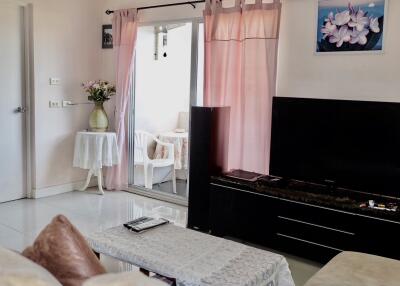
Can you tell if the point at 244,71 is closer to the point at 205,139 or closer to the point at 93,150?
the point at 205,139

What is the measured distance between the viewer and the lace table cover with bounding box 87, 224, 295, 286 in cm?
217

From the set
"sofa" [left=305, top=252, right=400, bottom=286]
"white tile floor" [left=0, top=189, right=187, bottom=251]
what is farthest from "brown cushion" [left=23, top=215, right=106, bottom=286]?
"white tile floor" [left=0, top=189, right=187, bottom=251]


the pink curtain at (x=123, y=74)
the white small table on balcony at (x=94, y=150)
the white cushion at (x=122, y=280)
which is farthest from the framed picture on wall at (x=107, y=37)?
the white cushion at (x=122, y=280)

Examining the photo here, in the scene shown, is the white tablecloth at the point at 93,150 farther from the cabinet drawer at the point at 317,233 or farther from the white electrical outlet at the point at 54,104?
the cabinet drawer at the point at 317,233

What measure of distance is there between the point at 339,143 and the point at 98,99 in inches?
115

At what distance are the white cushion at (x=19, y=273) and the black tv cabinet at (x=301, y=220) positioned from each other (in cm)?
250

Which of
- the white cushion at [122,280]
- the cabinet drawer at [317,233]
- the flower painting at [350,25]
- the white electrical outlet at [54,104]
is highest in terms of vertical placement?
the flower painting at [350,25]

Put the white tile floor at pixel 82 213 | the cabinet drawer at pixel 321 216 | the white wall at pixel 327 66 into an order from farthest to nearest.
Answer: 1. the white tile floor at pixel 82 213
2. the white wall at pixel 327 66
3. the cabinet drawer at pixel 321 216

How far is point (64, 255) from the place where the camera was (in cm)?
130

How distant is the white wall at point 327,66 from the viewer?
3375mm

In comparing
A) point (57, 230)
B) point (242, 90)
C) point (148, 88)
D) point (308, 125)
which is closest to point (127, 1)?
point (148, 88)

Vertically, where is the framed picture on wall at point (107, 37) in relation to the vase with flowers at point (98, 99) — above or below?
above

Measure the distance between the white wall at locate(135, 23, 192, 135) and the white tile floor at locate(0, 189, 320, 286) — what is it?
1058 millimetres

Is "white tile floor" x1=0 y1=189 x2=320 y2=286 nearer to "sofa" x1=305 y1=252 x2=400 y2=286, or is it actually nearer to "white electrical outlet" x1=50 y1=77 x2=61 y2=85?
"sofa" x1=305 y1=252 x2=400 y2=286
